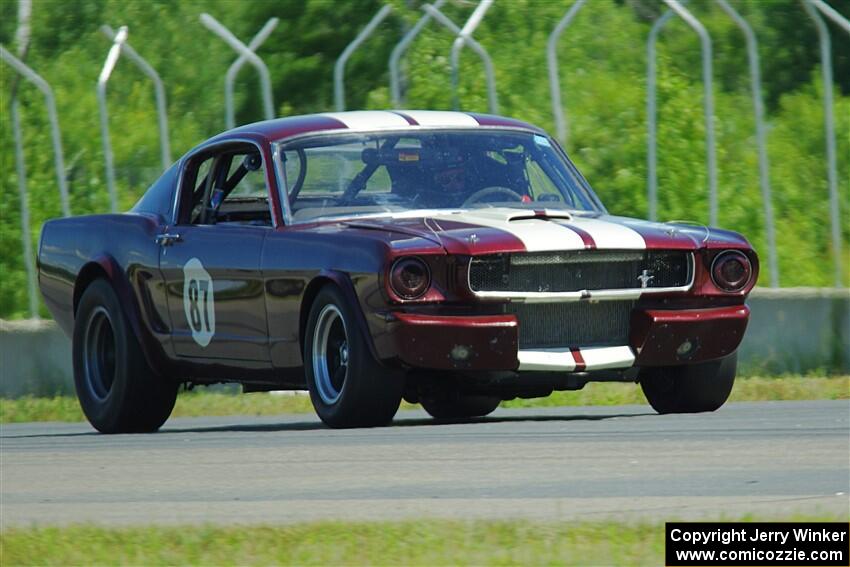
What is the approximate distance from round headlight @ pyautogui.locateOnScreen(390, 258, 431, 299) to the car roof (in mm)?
1596

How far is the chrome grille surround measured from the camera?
8.62 meters

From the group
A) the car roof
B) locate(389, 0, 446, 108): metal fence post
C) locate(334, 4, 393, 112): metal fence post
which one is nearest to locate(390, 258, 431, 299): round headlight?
the car roof

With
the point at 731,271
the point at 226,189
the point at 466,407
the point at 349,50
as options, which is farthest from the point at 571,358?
the point at 349,50

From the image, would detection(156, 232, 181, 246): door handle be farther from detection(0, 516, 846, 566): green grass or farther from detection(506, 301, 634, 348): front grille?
detection(0, 516, 846, 566): green grass

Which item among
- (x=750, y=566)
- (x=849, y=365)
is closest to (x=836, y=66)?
(x=849, y=365)

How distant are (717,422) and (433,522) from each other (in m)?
3.62

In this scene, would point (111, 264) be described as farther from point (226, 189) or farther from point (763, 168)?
point (763, 168)

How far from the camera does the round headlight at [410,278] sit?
28.0 feet

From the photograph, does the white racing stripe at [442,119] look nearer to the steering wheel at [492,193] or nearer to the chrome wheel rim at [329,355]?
the steering wheel at [492,193]

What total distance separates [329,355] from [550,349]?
1038 mm

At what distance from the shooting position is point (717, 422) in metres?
9.78

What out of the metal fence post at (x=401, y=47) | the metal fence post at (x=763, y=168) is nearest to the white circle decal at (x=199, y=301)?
the metal fence post at (x=401, y=47)

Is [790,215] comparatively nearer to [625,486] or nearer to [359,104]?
[359,104]

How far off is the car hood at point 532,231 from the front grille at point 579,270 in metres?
0.05
